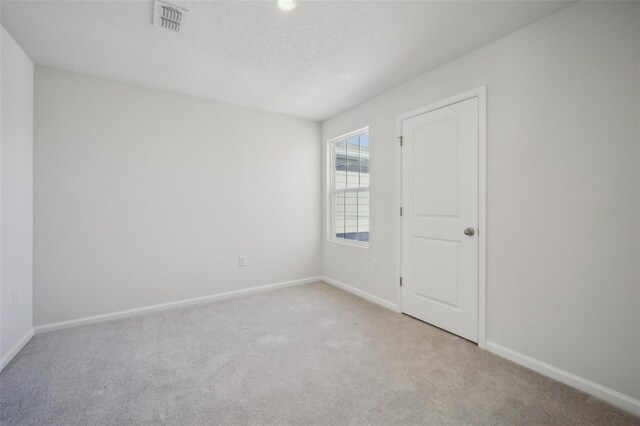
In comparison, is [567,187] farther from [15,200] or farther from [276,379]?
[15,200]

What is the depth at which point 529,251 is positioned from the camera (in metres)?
2.08

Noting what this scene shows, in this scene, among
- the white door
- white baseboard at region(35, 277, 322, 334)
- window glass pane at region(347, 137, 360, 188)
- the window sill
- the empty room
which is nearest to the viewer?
the empty room

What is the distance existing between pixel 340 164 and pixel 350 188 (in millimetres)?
458

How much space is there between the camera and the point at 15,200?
2.30 meters

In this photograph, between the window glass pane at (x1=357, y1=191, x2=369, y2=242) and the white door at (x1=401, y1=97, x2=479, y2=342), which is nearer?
the white door at (x1=401, y1=97, x2=479, y2=342)

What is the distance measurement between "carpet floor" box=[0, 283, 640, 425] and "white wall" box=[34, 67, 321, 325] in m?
0.51

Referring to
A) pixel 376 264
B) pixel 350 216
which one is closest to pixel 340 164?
pixel 350 216

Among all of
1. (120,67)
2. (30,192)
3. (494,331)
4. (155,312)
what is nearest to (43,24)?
(120,67)

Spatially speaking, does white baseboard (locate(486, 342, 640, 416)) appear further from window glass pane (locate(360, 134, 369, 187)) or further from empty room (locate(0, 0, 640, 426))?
window glass pane (locate(360, 134, 369, 187))

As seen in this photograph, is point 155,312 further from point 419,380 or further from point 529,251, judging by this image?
point 529,251

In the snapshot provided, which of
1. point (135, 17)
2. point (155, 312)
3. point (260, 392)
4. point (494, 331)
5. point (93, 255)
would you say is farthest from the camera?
point (155, 312)

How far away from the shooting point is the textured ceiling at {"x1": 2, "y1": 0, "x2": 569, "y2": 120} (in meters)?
1.92

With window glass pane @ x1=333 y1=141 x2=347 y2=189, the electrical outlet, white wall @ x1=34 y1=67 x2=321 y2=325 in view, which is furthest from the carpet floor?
window glass pane @ x1=333 y1=141 x2=347 y2=189

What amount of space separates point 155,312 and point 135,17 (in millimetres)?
2758
